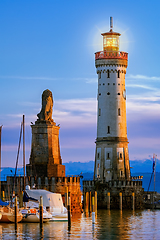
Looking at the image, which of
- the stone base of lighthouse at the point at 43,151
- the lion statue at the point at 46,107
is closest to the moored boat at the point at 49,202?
the stone base of lighthouse at the point at 43,151

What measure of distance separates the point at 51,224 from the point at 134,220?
12617 mm

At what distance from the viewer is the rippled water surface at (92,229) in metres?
65.8

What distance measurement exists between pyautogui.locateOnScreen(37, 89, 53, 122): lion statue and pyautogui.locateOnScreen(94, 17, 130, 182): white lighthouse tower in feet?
44.5

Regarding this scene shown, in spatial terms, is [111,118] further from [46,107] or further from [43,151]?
[43,151]

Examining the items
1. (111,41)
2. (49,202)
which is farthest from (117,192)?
(49,202)

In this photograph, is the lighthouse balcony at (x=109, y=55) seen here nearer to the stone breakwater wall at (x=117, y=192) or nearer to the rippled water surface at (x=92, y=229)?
the stone breakwater wall at (x=117, y=192)

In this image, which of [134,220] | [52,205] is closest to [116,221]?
[134,220]

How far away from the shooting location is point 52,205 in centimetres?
7625

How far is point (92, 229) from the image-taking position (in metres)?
71.2

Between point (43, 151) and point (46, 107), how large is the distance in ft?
19.6

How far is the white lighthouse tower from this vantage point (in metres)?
102

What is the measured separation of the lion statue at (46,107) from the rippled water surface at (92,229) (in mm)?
13571

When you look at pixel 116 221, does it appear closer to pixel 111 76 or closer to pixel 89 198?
pixel 89 198

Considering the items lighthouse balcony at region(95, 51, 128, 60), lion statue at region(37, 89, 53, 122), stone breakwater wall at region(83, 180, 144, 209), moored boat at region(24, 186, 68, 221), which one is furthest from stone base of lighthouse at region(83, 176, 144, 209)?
moored boat at region(24, 186, 68, 221)
